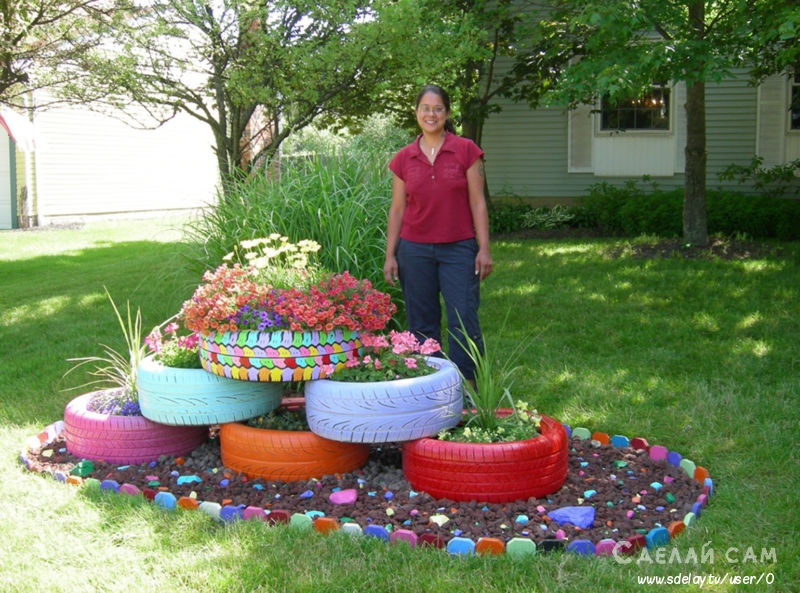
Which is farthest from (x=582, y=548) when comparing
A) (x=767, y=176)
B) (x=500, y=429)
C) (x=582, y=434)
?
(x=767, y=176)

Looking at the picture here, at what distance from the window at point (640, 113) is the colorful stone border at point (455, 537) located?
10650 mm

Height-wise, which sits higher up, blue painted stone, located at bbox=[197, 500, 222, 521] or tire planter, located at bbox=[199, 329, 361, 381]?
tire planter, located at bbox=[199, 329, 361, 381]

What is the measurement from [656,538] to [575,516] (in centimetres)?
32

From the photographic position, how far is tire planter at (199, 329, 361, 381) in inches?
153

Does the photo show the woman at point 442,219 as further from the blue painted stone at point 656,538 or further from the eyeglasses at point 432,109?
the blue painted stone at point 656,538

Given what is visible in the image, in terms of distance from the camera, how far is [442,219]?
14.3 feet

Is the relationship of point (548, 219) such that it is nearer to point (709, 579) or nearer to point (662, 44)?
point (662, 44)

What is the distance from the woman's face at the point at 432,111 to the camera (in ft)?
14.0

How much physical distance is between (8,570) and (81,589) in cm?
36

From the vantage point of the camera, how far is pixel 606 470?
157 inches

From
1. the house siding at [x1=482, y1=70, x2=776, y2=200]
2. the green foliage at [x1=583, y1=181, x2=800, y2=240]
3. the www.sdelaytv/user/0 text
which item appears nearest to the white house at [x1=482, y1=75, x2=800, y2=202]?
the house siding at [x1=482, y1=70, x2=776, y2=200]

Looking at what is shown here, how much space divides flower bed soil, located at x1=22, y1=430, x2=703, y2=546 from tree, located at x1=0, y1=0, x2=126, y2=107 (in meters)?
5.63

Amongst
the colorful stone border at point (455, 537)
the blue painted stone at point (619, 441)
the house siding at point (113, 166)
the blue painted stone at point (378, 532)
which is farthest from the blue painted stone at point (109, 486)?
the house siding at point (113, 166)

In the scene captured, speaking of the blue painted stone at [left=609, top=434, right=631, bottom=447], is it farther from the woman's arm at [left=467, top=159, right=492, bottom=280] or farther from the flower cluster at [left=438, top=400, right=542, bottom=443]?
the woman's arm at [left=467, top=159, right=492, bottom=280]
